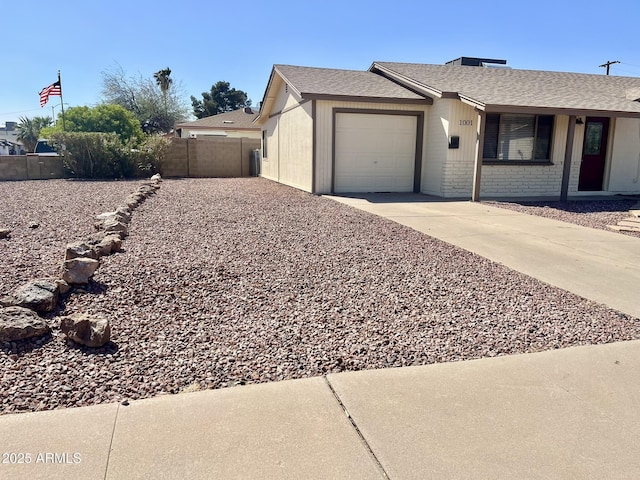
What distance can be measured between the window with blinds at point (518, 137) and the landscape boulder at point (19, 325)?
13.0m

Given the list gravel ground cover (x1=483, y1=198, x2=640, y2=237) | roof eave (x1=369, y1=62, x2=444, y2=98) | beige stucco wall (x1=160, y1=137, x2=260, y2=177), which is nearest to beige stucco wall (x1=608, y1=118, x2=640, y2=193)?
gravel ground cover (x1=483, y1=198, x2=640, y2=237)

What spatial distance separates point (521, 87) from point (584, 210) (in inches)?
221

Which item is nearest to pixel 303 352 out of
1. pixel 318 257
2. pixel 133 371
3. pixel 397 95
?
pixel 133 371

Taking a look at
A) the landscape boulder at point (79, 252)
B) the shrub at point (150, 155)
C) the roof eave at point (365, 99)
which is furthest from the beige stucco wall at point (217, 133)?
the landscape boulder at point (79, 252)

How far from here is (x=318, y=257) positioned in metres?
6.49

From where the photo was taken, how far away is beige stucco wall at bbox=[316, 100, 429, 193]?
46.8ft

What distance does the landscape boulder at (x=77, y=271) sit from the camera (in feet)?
15.5

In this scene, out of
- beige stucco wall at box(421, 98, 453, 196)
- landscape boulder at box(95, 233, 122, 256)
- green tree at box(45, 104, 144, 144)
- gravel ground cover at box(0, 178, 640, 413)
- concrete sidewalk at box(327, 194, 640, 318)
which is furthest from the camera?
green tree at box(45, 104, 144, 144)

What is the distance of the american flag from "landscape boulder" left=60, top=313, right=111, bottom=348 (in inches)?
1071

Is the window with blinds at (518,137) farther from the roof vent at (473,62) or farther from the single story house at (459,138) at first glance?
the roof vent at (473,62)

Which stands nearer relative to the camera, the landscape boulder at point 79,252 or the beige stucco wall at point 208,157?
the landscape boulder at point 79,252

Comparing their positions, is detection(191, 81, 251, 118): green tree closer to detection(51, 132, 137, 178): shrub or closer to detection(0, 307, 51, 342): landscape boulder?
detection(51, 132, 137, 178): shrub

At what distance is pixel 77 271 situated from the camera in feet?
15.7

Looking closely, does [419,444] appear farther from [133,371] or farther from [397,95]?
[397,95]
